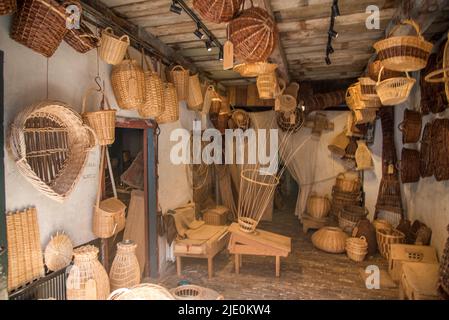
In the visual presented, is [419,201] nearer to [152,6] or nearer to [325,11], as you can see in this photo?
[325,11]

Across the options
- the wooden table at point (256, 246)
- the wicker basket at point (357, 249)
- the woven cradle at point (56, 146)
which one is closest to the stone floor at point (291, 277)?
the wicker basket at point (357, 249)

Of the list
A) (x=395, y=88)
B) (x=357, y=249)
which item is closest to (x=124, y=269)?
(x=395, y=88)

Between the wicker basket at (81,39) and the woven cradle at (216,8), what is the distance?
0.92m

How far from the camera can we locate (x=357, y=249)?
14.5 feet

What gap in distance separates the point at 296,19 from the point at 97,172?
8.23 feet

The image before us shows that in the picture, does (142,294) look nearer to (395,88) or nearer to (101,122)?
(101,122)

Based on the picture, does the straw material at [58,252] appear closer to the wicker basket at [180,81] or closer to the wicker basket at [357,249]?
the wicker basket at [180,81]

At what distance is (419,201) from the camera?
13.1 feet

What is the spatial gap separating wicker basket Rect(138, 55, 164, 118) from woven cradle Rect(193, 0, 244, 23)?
4.46 feet

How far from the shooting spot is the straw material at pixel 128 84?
2.78 m

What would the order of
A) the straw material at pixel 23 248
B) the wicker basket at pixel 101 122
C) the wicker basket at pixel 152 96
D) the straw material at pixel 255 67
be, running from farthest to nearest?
the wicker basket at pixel 152 96 → the straw material at pixel 255 67 → the wicker basket at pixel 101 122 → the straw material at pixel 23 248

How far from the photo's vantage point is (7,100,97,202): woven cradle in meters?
2.04

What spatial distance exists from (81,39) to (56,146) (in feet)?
2.72

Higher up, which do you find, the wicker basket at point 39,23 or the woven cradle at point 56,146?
the wicker basket at point 39,23
